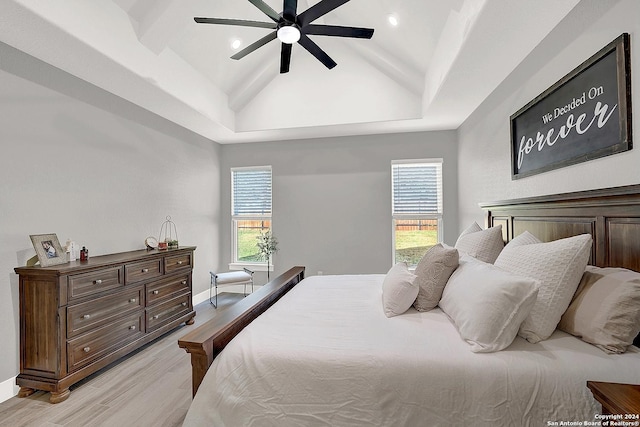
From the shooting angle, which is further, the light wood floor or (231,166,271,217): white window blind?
(231,166,271,217): white window blind

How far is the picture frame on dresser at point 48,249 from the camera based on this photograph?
2.44m

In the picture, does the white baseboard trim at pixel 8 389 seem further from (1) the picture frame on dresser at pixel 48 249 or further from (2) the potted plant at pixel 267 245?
(2) the potted plant at pixel 267 245

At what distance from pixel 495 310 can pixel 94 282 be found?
300 centimetres

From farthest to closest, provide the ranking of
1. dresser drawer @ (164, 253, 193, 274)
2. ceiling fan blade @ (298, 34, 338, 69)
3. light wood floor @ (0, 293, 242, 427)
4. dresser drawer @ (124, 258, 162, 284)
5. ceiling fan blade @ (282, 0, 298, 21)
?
dresser drawer @ (164, 253, 193, 274), dresser drawer @ (124, 258, 162, 284), ceiling fan blade @ (298, 34, 338, 69), ceiling fan blade @ (282, 0, 298, 21), light wood floor @ (0, 293, 242, 427)

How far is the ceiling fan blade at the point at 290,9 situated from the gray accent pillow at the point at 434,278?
2023mm

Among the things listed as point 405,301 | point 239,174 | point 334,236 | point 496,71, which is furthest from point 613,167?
point 239,174

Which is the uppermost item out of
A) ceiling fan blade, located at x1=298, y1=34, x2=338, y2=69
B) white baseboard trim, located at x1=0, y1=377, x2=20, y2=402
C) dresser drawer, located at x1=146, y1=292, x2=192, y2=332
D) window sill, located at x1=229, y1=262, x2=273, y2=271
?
ceiling fan blade, located at x1=298, y1=34, x2=338, y2=69

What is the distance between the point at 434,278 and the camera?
1957mm

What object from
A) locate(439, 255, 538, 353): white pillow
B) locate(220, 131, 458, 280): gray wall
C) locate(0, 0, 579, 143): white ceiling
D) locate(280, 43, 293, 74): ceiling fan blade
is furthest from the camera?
locate(220, 131, 458, 280): gray wall

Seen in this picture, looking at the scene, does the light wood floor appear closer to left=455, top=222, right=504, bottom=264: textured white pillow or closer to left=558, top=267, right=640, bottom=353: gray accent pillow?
left=558, top=267, right=640, bottom=353: gray accent pillow

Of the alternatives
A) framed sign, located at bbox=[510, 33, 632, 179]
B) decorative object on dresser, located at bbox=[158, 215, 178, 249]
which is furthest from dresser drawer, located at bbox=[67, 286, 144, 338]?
framed sign, located at bbox=[510, 33, 632, 179]

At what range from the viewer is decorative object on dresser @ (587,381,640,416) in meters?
0.95

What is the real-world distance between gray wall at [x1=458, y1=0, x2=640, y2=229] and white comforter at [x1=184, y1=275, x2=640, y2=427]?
102 centimetres

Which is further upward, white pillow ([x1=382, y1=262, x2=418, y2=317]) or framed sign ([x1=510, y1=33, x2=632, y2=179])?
framed sign ([x1=510, y1=33, x2=632, y2=179])
